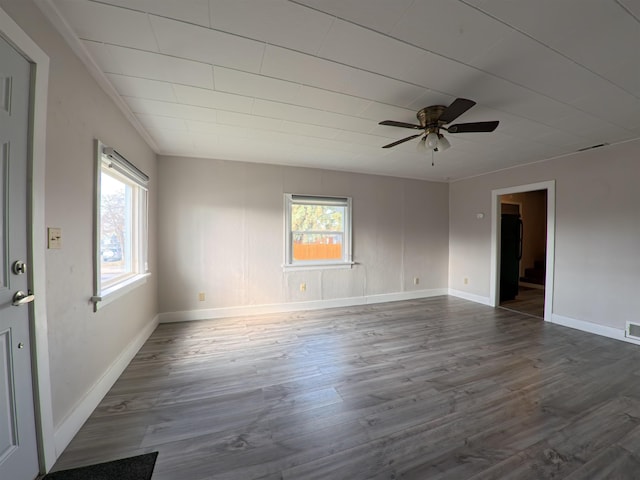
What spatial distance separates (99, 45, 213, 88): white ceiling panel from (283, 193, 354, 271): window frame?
230 centimetres

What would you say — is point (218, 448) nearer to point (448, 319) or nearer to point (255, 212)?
point (255, 212)

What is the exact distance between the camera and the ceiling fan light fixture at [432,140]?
227 centimetres

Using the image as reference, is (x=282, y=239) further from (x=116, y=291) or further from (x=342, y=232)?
(x=116, y=291)

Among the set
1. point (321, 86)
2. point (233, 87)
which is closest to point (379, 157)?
point (321, 86)

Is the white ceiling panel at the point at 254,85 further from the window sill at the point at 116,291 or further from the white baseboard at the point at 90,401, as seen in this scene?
the white baseboard at the point at 90,401

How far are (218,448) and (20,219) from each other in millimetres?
1596

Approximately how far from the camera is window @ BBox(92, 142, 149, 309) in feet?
6.26

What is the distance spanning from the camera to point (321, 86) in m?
1.93

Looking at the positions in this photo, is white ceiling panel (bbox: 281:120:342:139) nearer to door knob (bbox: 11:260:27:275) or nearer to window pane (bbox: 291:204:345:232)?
window pane (bbox: 291:204:345:232)

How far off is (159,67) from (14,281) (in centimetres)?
154

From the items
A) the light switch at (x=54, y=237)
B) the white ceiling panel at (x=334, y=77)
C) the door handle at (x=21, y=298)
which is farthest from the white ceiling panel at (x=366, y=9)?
the door handle at (x=21, y=298)

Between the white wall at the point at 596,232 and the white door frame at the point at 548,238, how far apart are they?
0.06m

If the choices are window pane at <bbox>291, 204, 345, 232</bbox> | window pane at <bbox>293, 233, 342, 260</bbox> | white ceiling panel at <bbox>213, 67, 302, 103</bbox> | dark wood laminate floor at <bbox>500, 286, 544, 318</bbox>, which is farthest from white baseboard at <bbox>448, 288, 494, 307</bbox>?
white ceiling panel at <bbox>213, 67, 302, 103</bbox>

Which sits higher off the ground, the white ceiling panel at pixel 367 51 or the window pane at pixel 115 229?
the white ceiling panel at pixel 367 51
